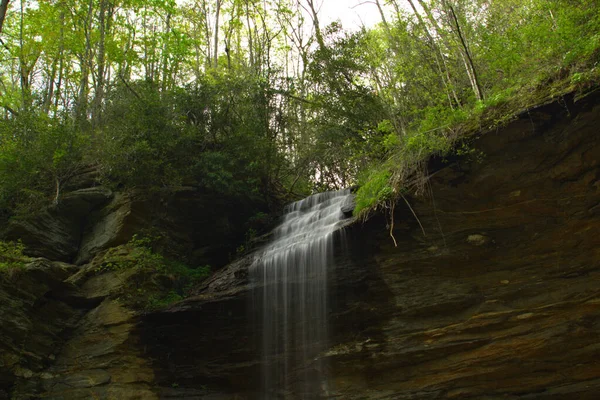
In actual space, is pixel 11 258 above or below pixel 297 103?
below

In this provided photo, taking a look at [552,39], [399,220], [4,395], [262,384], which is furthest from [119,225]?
[552,39]

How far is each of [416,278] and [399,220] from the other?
123 centimetres

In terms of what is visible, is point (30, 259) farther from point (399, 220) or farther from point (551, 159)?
point (551, 159)

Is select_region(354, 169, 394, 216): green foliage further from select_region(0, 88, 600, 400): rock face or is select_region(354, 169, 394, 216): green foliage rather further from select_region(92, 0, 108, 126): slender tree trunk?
select_region(92, 0, 108, 126): slender tree trunk

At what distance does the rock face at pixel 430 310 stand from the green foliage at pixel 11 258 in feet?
0.84

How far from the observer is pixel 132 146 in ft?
41.6

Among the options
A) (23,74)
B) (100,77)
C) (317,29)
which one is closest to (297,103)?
(317,29)

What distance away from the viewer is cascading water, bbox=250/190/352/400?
28.3 feet

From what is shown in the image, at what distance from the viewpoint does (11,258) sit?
9883 millimetres

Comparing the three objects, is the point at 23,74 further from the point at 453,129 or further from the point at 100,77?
the point at 453,129

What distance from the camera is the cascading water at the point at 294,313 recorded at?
28.3 feet

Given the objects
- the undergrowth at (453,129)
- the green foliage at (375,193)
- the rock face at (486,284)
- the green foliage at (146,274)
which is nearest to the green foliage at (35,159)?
the green foliage at (146,274)

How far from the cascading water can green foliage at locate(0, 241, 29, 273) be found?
545cm

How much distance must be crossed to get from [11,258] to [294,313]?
22.6 feet
